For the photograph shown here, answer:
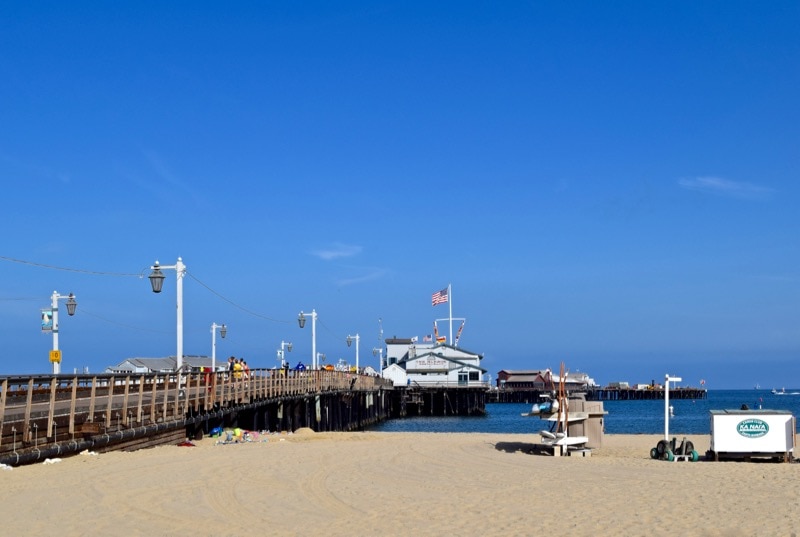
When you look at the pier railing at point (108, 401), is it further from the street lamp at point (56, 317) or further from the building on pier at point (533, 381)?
the building on pier at point (533, 381)

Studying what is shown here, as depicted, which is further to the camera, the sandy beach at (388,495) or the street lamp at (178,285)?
the street lamp at (178,285)

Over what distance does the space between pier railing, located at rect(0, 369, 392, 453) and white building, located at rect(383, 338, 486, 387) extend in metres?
52.6

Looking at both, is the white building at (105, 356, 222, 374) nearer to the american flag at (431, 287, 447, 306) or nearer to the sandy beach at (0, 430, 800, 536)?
the american flag at (431, 287, 447, 306)

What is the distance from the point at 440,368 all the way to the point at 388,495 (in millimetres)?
82528

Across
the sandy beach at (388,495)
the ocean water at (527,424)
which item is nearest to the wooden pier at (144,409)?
the sandy beach at (388,495)

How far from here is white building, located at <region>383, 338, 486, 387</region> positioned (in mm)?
95750

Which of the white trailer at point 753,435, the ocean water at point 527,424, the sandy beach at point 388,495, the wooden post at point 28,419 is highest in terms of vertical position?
the wooden post at point 28,419

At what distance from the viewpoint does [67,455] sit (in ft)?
56.2

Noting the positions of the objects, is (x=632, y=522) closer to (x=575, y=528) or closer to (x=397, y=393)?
(x=575, y=528)

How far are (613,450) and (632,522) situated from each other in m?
13.5

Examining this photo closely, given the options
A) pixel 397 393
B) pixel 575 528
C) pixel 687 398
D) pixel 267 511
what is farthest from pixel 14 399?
pixel 687 398

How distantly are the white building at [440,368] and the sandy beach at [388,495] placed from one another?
75.5m

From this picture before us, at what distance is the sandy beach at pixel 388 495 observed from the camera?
437 inches

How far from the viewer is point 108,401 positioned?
63.1 feet
